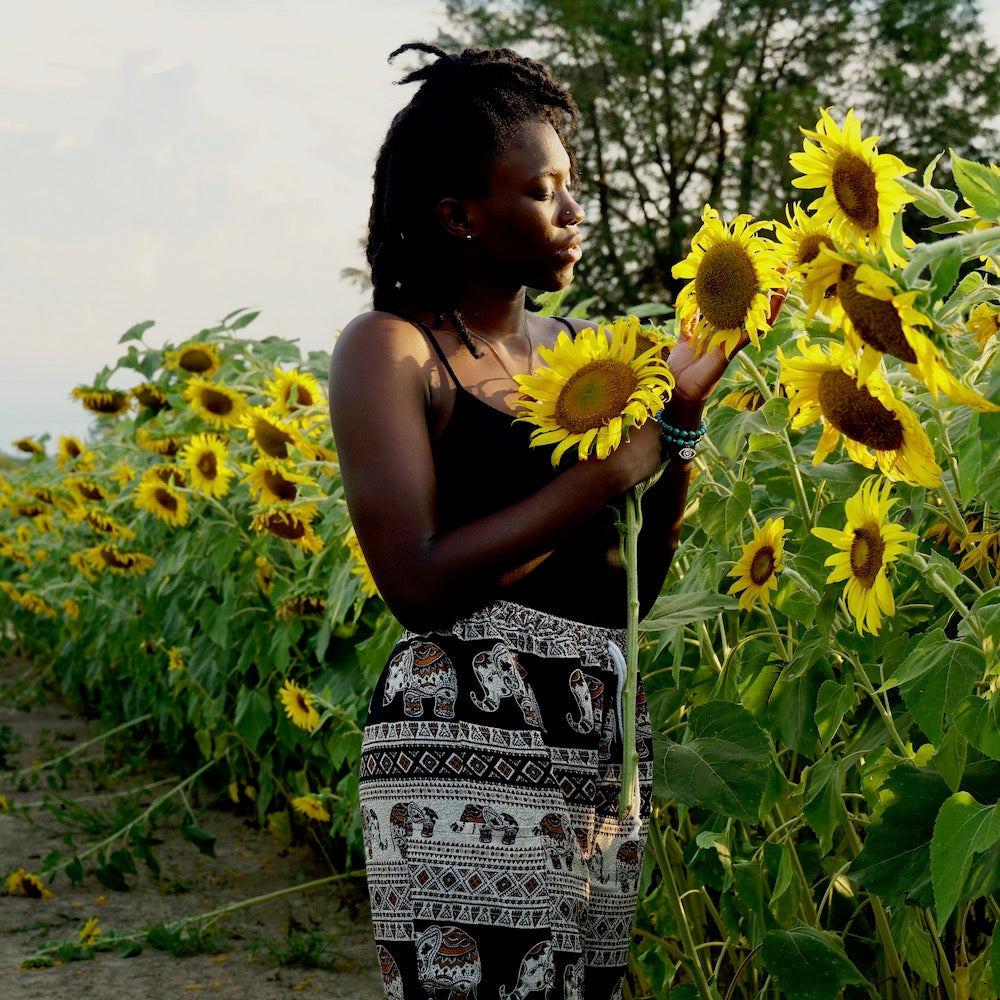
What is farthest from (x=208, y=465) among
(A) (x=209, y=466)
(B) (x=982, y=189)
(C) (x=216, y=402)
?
(B) (x=982, y=189)

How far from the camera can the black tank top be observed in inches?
63.6

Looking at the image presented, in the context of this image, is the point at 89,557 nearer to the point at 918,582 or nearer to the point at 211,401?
the point at 211,401

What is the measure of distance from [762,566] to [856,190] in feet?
1.78

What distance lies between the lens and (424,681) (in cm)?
158

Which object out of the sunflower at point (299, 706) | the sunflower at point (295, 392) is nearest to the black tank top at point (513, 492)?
the sunflower at point (295, 392)

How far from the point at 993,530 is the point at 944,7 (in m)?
27.1

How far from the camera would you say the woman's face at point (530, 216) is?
5.39ft

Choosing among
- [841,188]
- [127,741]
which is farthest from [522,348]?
[127,741]

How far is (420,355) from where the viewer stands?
1.63 metres

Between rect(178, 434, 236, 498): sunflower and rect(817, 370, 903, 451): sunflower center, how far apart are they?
2316 mm

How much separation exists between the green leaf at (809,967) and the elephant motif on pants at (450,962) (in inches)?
17.6

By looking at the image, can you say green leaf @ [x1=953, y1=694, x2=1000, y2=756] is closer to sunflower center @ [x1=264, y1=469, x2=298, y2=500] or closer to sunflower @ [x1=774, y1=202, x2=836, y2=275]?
sunflower @ [x1=774, y1=202, x2=836, y2=275]

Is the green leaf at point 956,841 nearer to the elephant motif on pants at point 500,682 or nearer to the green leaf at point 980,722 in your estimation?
the green leaf at point 980,722

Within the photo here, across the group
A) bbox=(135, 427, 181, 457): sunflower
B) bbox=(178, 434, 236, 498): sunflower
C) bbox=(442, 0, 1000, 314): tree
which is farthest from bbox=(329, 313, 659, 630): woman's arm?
bbox=(442, 0, 1000, 314): tree
